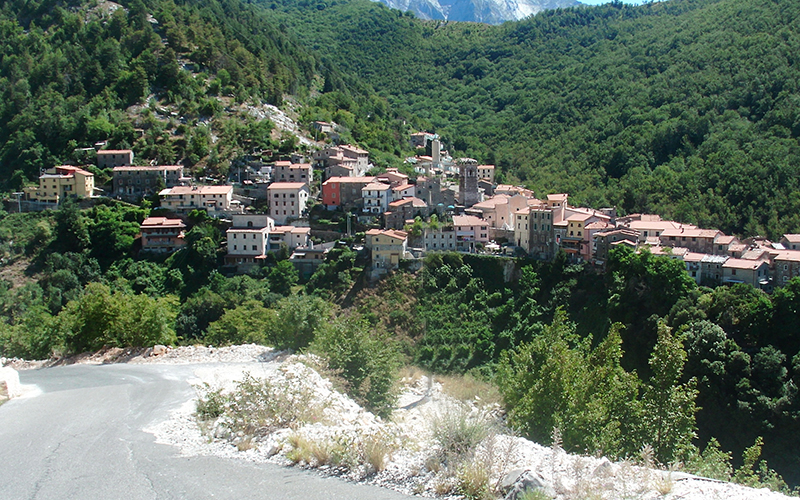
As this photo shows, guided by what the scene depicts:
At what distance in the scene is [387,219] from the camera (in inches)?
1965

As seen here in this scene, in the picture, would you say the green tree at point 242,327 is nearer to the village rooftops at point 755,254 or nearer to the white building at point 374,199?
the white building at point 374,199

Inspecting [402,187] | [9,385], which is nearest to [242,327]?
[9,385]

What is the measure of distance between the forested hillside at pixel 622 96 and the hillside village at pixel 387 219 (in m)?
12.8

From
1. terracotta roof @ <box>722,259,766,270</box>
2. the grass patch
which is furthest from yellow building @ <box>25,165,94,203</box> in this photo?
terracotta roof @ <box>722,259,766,270</box>

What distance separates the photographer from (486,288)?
141ft

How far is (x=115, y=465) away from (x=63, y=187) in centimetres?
5271

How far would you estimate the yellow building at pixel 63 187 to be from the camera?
55.8 metres

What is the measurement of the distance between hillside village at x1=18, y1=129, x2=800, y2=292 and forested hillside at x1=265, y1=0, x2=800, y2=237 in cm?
1281

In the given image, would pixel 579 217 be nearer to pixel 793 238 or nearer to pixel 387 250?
pixel 387 250

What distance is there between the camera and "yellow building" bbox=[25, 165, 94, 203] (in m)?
55.8

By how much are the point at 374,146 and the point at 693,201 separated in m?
35.4

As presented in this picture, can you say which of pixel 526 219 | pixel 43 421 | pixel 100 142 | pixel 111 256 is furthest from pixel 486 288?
pixel 100 142

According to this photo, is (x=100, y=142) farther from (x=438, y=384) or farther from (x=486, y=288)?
(x=438, y=384)

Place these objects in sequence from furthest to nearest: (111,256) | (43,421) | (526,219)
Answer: (111,256)
(526,219)
(43,421)
